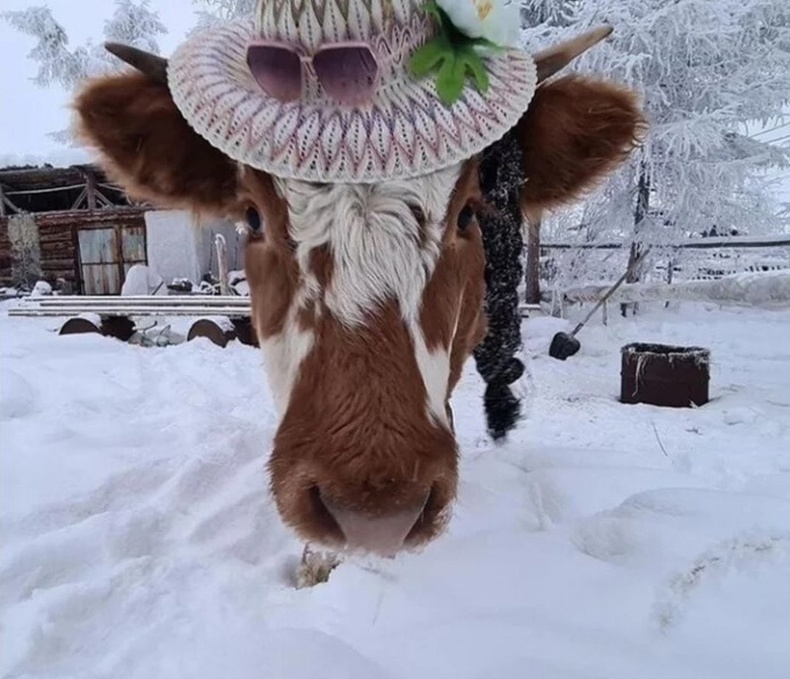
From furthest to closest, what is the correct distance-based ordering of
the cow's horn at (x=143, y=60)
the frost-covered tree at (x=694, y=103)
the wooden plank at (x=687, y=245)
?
the frost-covered tree at (x=694, y=103), the wooden plank at (x=687, y=245), the cow's horn at (x=143, y=60)

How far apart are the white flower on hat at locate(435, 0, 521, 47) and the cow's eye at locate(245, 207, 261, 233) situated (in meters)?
0.73

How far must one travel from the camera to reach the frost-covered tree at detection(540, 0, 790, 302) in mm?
7773

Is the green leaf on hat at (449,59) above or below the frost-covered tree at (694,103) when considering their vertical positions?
below

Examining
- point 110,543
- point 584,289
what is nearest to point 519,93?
point 110,543

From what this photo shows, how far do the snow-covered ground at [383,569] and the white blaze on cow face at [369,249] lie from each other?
555 millimetres

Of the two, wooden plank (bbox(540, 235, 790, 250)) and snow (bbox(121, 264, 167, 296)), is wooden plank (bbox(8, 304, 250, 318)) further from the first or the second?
wooden plank (bbox(540, 235, 790, 250))

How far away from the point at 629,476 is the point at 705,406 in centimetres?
292

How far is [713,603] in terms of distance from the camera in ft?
4.35

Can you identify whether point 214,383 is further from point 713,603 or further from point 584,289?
point 584,289

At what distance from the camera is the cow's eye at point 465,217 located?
1649 mm

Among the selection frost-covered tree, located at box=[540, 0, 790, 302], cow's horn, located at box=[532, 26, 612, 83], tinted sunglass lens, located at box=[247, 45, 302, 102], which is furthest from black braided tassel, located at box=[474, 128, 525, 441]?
frost-covered tree, located at box=[540, 0, 790, 302]

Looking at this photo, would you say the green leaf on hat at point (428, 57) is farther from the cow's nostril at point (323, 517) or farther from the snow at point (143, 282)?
the snow at point (143, 282)

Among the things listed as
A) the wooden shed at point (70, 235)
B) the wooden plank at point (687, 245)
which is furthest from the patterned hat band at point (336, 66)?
the wooden shed at point (70, 235)

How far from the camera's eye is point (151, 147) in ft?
6.76
